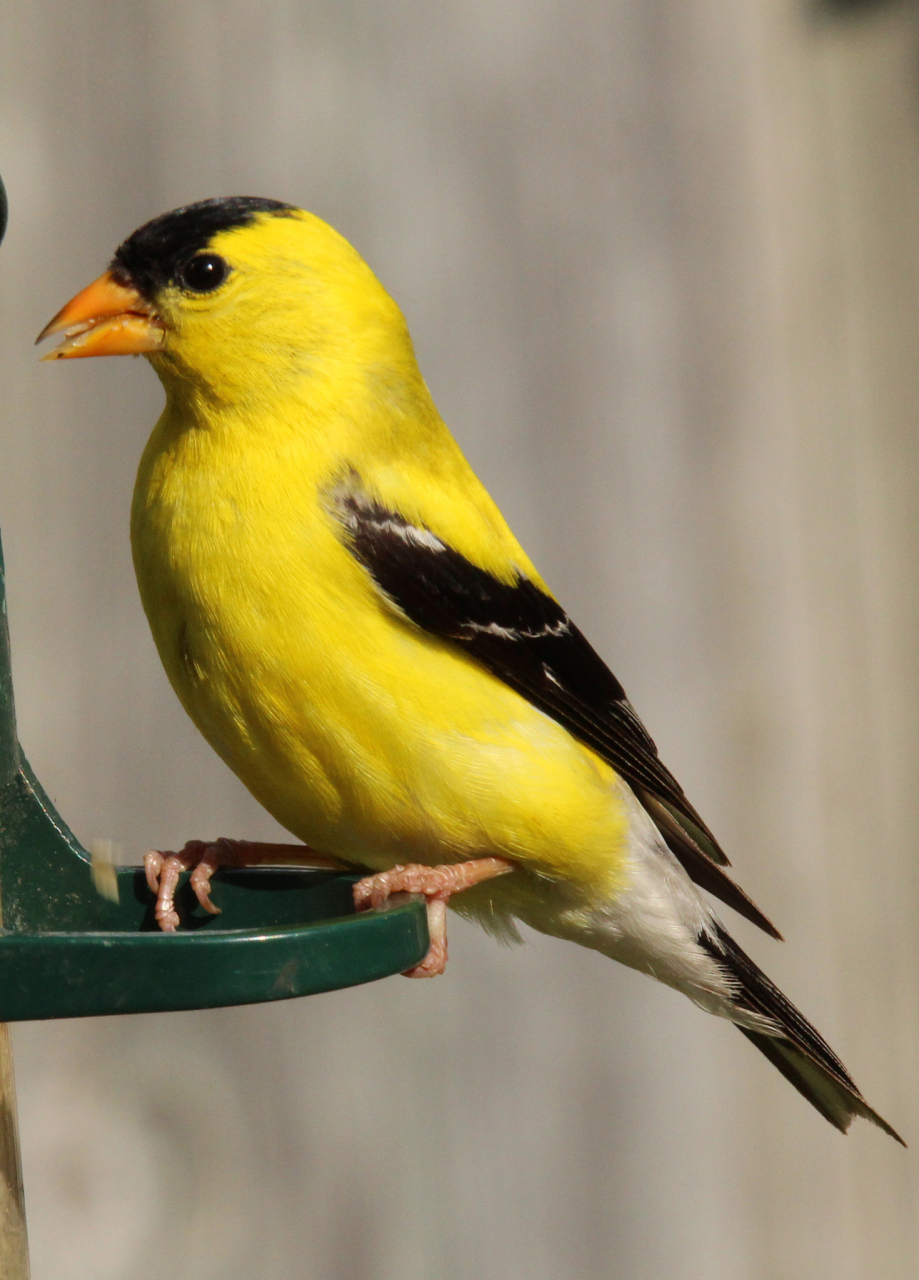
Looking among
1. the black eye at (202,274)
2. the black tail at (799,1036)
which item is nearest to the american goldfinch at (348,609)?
the black eye at (202,274)

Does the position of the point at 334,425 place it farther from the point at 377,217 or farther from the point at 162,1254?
the point at 162,1254

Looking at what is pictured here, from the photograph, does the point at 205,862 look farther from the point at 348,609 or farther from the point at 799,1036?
the point at 799,1036

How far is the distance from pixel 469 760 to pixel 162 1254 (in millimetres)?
1499

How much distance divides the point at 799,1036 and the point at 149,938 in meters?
1.60

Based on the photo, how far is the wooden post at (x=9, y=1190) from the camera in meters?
1.78

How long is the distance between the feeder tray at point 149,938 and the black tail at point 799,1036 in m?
0.95

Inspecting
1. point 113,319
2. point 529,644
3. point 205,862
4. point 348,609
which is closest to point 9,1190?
point 205,862

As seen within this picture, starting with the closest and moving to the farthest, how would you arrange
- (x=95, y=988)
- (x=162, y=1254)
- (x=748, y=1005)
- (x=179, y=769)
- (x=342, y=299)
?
(x=95, y=988)
(x=342, y=299)
(x=748, y=1005)
(x=162, y=1254)
(x=179, y=769)

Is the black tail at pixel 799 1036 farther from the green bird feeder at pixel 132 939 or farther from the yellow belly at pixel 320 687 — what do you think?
the green bird feeder at pixel 132 939

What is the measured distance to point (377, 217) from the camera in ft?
10.3

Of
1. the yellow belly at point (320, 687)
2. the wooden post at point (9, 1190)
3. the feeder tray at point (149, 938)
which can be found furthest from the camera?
the yellow belly at point (320, 687)

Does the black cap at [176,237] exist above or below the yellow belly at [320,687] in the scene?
above

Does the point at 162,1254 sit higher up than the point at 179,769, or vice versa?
the point at 179,769

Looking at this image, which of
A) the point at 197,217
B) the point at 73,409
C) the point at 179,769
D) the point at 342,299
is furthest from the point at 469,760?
the point at 73,409
